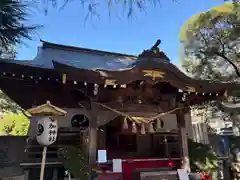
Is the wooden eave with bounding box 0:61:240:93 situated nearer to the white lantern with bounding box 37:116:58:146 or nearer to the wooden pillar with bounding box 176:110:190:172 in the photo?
the wooden pillar with bounding box 176:110:190:172

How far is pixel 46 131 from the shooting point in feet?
13.6

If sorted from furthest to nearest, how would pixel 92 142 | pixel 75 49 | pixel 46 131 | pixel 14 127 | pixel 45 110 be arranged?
pixel 14 127 → pixel 75 49 → pixel 92 142 → pixel 46 131 → pixel 45 110

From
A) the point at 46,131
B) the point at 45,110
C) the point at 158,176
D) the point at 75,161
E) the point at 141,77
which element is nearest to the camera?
the point at 45,110

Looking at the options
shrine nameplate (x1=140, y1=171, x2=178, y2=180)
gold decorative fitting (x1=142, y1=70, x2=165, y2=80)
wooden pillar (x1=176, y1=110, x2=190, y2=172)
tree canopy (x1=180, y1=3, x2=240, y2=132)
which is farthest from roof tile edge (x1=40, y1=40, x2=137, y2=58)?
shrine nameplate (x1=140, y1=171, x2=178, y2=180)

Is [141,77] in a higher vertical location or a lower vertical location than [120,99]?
higher

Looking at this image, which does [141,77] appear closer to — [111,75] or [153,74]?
[153,74]

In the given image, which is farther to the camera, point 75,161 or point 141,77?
point 141,77

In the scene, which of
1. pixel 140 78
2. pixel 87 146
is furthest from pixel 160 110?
pixel 87 146

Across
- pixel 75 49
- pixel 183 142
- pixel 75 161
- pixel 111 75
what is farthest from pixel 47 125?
pixel 75 49

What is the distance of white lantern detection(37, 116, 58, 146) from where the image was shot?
13.6ft

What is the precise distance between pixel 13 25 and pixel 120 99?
3.08m

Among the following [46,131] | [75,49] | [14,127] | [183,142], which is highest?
[75,49]

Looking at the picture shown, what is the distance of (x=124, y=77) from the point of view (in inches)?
205

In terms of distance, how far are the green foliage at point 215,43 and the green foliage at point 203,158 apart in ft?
Answer: 20.2
